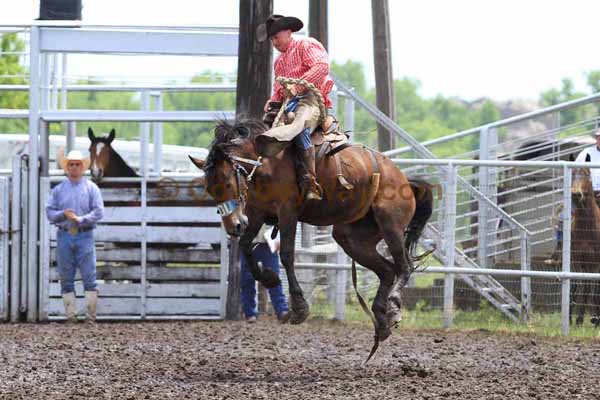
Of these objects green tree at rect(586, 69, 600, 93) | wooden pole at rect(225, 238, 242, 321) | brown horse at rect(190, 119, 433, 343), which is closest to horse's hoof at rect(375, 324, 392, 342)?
brown horse at rect(190, 119, 433, 343)

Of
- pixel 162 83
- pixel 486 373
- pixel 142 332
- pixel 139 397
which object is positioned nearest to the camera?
pixel 139 397

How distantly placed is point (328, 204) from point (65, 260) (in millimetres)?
4558

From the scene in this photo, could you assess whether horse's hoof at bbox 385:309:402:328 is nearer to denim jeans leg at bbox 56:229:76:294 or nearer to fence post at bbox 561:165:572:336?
fence post at bbox 561:165:572:336

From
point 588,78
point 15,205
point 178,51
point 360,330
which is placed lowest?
point 360,330

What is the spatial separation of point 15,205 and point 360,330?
412 cm

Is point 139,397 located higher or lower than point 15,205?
lower

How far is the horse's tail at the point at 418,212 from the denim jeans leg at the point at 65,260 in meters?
4.22

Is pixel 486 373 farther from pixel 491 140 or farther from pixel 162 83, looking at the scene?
pixel 162 83

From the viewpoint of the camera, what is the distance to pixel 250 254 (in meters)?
9.21

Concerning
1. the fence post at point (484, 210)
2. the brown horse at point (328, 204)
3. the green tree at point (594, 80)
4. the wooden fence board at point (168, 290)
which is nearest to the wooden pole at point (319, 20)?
the fence post at point (484, 210)

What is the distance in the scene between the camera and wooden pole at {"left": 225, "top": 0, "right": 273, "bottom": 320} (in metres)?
13.0

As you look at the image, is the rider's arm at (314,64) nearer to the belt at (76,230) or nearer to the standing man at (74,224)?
the standing man at (74,224)

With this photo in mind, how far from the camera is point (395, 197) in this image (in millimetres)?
9891

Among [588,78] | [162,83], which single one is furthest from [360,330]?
[588,78]
